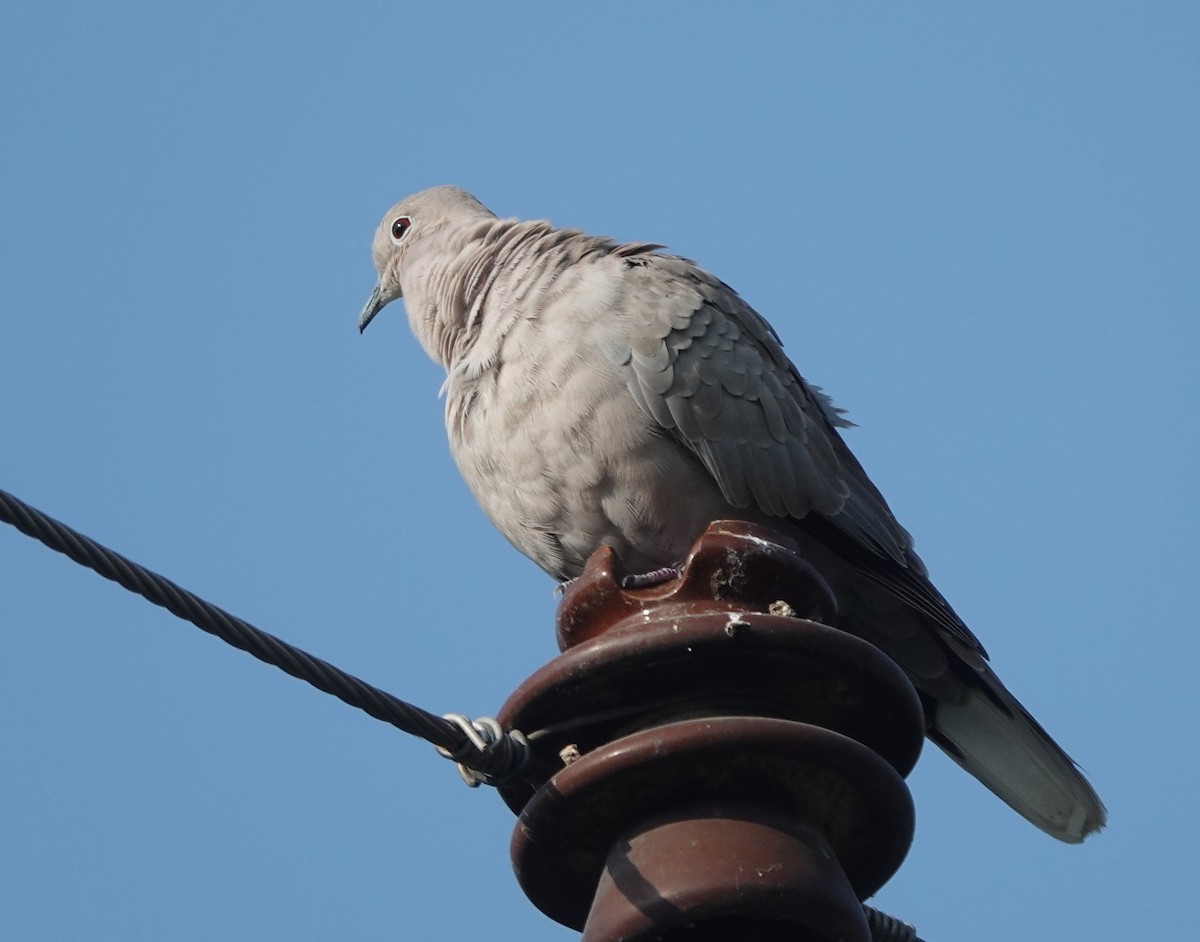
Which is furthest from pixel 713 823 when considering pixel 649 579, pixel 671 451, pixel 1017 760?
pixel 1017 760

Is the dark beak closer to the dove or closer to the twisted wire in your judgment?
the dove

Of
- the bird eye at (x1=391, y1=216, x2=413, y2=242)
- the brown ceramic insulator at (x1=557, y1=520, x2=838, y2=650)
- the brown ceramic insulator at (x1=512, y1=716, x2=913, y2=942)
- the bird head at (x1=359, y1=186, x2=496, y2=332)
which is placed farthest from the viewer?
the bird eye at (x1=391, y1=216, x2=413, y2=242)

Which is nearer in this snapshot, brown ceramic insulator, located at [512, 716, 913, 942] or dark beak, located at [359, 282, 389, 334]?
brown ceramic insulator, located at [512, 716, 913, 942]

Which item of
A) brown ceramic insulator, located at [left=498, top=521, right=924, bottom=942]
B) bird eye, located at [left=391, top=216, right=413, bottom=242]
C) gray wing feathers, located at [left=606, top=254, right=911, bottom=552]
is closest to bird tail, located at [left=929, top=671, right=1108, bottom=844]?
gray wing feathers, located at [left=606, top=254, right=911, bottom=552]

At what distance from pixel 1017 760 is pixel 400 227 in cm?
385

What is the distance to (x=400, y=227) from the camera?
7762 millimetres

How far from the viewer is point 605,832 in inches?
132

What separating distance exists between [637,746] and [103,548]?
3.56ft

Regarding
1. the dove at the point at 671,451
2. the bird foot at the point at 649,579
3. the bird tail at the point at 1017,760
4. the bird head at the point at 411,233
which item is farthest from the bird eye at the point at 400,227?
the bird foot at the point at 649,579

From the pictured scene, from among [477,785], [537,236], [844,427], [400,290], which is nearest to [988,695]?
[844,427]

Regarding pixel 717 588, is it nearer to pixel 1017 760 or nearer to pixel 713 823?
pixel 713 823

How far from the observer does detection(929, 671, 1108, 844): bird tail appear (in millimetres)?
5578

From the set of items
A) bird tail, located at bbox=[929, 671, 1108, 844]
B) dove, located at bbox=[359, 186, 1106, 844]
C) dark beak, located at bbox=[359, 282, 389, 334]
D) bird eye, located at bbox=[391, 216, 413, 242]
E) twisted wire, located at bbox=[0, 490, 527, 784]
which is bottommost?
twisted wire, located at bbox=[0, 490, 527, 784]

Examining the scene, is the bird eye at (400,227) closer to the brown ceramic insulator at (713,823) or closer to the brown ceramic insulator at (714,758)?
the brown ceramic insulator at (714,758)
